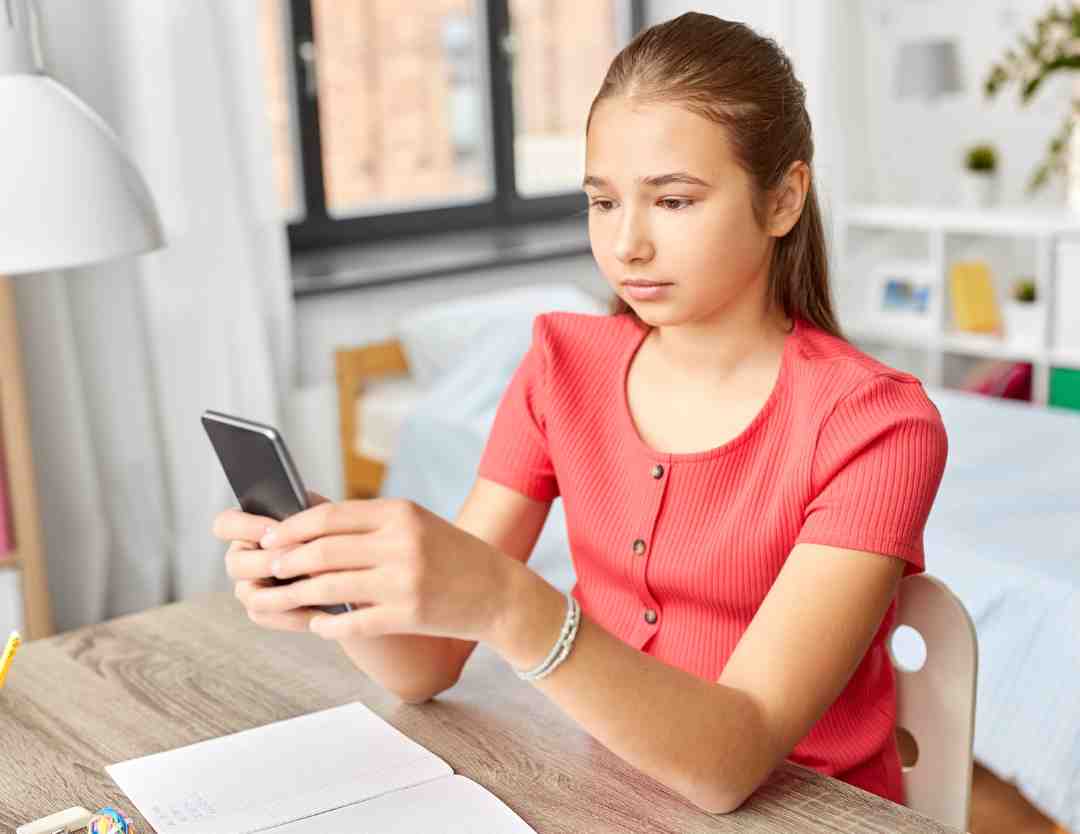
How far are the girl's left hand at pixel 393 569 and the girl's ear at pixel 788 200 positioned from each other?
0.43m

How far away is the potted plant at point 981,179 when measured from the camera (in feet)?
12.4

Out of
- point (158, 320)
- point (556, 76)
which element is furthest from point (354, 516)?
point (556, 76)

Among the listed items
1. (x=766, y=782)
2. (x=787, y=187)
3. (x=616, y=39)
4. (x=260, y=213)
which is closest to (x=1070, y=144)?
(x=616, y=39)

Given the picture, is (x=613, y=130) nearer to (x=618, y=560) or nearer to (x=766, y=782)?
(x=618, y=560)

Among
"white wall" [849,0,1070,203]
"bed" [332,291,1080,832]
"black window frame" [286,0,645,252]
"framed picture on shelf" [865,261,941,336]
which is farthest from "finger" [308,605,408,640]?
"white wall" [849,0,1070,203]

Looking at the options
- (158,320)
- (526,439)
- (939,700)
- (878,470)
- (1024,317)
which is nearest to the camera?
(878,470)

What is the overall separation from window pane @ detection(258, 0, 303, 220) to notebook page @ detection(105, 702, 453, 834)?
243 centimetres

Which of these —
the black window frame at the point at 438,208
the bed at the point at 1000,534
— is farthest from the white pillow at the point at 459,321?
the black window frame at the point at 438,208

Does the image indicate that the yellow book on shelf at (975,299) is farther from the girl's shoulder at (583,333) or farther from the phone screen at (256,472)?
the phone screen at (256,472)

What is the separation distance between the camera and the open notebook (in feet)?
3.18

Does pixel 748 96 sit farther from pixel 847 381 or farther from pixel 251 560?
pixel 251 560

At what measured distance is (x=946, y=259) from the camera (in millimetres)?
3789

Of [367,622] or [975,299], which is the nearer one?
[367,622]

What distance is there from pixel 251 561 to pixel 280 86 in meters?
2.73
